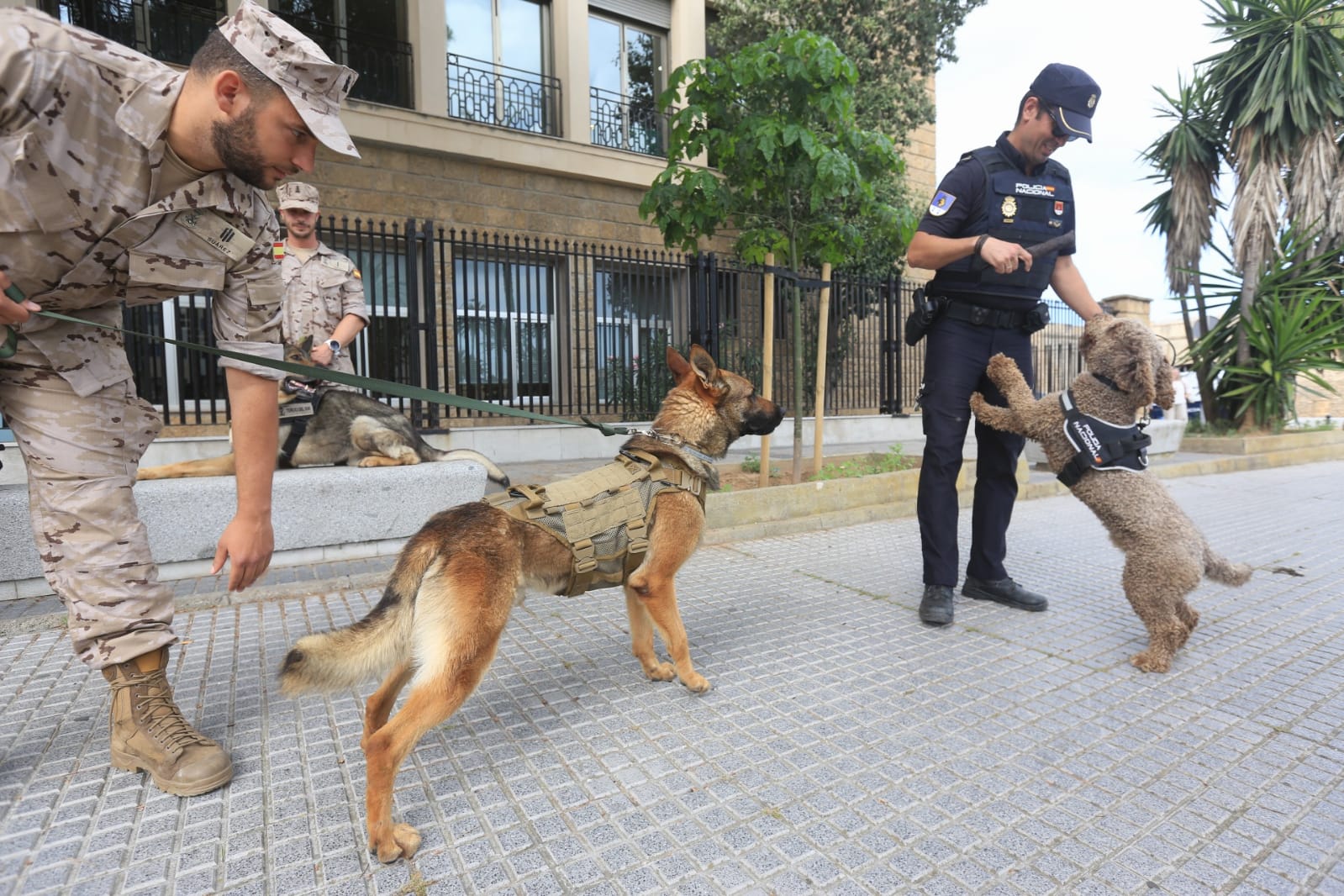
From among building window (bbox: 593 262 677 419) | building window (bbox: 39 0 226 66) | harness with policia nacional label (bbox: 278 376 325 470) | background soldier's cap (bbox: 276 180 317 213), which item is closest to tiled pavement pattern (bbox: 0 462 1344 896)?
harness with policia nacional label (bbox: 278 376 325 470)

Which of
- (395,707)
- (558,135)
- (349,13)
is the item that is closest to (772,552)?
(395,707)

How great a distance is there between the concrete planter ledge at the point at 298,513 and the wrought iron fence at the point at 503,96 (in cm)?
873

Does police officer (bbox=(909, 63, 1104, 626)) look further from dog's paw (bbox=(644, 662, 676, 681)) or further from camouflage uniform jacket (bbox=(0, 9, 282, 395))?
camouflage uniform jacket (bbox=(0, 9, 282, 395))

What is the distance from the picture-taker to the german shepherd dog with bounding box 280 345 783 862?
1.77m

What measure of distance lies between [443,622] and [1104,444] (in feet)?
9.53

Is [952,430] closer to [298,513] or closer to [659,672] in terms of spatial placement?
[659,672]

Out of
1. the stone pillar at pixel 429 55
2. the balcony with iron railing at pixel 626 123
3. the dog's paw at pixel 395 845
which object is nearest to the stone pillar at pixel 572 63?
the balcony with iron railing at pixel 626 123

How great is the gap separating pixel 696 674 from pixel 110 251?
2341 mm

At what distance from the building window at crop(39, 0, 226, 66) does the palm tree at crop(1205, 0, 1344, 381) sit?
52.8 feet

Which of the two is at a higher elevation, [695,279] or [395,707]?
[695,279]

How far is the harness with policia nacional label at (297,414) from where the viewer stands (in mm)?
4133

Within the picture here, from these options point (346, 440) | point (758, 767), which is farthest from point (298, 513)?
point (758, 767)

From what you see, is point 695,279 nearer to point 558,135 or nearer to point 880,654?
point 558,135

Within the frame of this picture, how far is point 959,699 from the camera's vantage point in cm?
258
